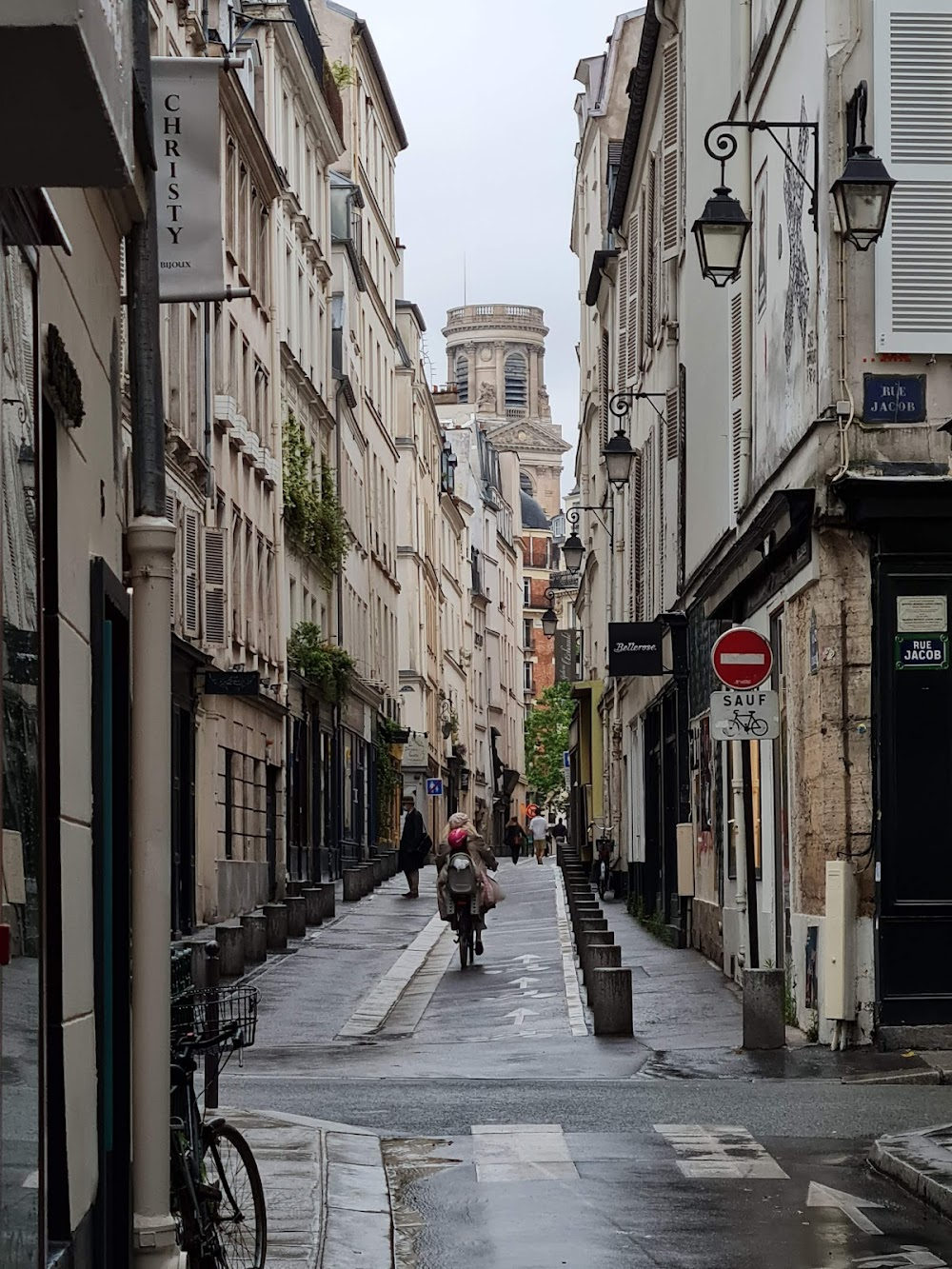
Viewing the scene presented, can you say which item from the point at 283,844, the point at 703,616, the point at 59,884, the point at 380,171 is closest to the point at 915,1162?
the point at 59,884

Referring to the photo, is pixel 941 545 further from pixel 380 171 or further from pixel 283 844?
pixel 380 171

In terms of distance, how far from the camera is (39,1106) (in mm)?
5434

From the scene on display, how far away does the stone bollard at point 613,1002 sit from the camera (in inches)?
748

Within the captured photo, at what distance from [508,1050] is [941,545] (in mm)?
5030

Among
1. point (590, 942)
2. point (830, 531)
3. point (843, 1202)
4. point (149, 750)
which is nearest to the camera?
point (149, 750)

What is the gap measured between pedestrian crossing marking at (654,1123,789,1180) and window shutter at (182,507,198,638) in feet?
65.2

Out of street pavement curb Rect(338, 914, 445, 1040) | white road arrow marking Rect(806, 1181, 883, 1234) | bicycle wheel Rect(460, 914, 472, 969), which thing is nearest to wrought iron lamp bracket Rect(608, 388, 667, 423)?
street pavement curb Rect(338, 914, 445, 1040)

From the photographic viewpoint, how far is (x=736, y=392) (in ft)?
81.3

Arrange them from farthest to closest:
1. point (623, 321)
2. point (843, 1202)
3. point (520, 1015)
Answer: point (623, 321) < point (520, 1015) < point (843, 1202)

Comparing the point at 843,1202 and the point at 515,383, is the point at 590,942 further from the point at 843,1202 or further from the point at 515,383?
the point at 515,383

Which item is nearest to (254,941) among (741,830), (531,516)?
(741,830)

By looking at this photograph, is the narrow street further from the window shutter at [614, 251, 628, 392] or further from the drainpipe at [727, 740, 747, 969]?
the window shutter at [614, 251, 628, 392]

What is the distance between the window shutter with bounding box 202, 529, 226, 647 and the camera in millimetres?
33531

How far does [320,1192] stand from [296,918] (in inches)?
834
